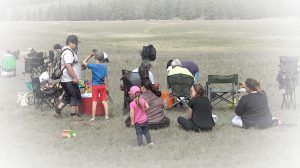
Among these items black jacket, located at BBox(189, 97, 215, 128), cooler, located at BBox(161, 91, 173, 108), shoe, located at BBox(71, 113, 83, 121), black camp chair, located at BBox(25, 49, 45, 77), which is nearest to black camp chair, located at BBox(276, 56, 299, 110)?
cooler, located at BBox(161, 91, 173, 108)

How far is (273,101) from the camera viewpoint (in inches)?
590

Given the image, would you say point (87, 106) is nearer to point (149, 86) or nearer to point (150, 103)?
point (149, 86)

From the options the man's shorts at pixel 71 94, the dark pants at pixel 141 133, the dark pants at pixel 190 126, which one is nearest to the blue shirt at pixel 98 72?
the man's shorts at pixel 71 94

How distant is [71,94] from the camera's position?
12.6 m

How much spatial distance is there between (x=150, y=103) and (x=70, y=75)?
83.9 inches

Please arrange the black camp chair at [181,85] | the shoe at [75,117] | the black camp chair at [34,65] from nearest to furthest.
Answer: the shoe at [75,117] → the black camp chair at [181,85] → the black camp chair at [34,65]

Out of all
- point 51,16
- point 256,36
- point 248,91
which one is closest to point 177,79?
point 248,91

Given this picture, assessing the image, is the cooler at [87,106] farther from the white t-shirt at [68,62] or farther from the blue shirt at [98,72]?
the blue shirt at [98,72]

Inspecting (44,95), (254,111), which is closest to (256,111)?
(254,111)

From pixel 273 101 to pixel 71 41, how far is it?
6.14 meters

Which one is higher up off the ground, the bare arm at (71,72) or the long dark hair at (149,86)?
the bare arm at (71,72)

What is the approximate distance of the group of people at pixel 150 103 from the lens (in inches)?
403

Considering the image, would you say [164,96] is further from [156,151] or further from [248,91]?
[156,151]

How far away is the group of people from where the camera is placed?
10.2 meters
